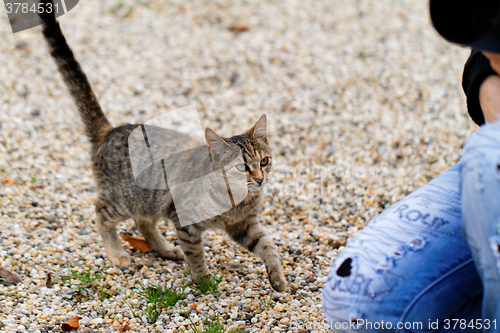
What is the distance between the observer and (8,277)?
8.04 ft

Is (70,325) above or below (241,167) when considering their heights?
below

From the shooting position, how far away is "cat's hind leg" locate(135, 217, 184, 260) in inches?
113

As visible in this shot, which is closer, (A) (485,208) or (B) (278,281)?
(A) (485,208)

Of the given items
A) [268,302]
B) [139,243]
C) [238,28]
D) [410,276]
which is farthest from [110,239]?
[238,28]

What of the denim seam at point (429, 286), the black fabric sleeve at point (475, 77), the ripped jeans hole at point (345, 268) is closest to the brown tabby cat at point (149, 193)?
the ripped jeans hole at point (345, 268)

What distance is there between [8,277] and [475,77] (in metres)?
2.60

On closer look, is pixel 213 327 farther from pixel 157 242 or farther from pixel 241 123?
pixel 241 123

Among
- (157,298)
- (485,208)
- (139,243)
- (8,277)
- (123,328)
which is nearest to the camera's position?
(485,208)

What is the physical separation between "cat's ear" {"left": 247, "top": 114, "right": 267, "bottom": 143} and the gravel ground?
2.66ft

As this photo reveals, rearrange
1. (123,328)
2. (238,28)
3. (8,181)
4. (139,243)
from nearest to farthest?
(123,328), (139,243), (8,181), (238,28)

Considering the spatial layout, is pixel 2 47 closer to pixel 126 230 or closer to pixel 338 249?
pixel 126 230

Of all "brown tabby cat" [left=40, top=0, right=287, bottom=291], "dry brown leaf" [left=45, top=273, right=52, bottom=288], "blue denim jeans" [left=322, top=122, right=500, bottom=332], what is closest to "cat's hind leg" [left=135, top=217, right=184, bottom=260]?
"brown tabby cat" [left=40, top=0, right=287, bottom=291]

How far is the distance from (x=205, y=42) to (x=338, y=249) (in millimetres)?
3617

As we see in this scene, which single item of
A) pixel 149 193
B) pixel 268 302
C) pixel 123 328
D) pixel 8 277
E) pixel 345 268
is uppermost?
pixel 345 268
